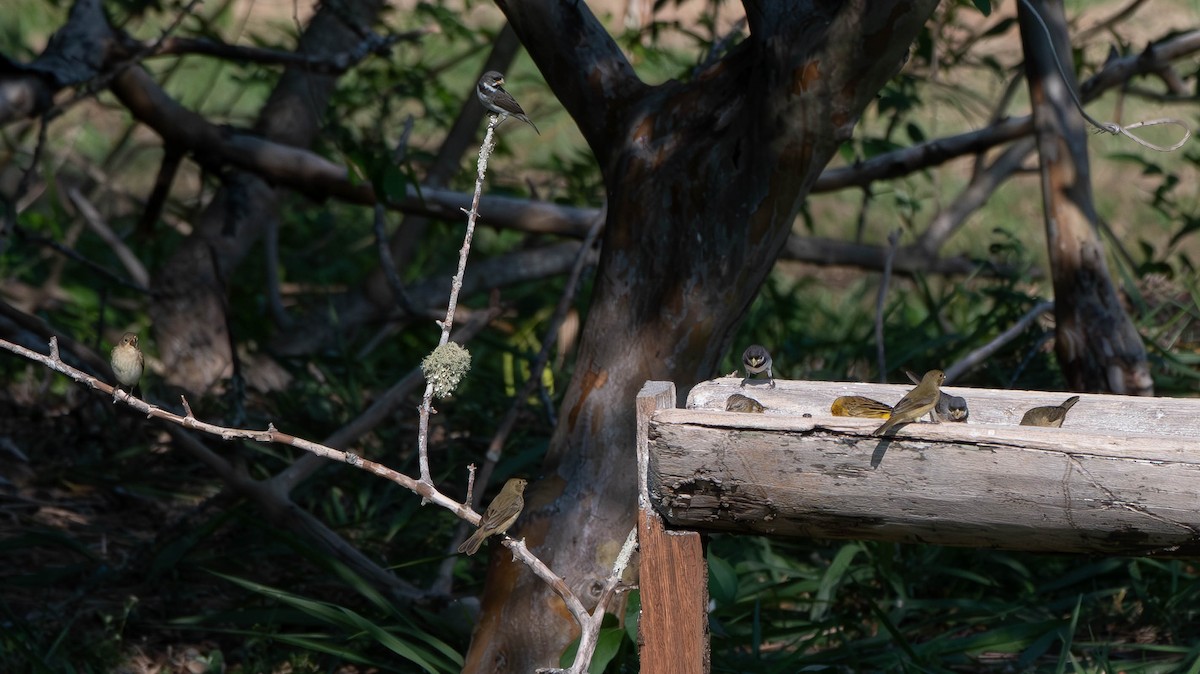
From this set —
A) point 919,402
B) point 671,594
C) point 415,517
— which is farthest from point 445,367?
point 415,517

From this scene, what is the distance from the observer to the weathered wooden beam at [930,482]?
1.74 m

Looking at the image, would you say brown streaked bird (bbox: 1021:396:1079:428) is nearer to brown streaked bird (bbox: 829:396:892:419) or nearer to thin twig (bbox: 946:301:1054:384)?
brown streaked bird (bbox: 829:396:892:419)

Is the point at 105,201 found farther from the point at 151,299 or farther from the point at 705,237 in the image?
the point at 705,237

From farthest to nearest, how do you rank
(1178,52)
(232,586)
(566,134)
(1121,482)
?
(566,134) → (1178,52) → (232,586) → (1121,482)

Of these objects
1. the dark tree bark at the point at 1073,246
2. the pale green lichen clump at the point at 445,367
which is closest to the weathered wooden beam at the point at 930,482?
the pale green lichen clump at the point at 445,367

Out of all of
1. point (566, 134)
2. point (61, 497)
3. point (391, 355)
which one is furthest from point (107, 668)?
point (566, 134)

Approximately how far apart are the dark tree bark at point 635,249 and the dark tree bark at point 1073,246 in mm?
1435

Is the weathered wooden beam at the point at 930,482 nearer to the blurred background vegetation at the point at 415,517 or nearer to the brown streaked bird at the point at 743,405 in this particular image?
the brown streaked bird at the point at 743,405

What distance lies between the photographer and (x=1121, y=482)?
174 centimetres

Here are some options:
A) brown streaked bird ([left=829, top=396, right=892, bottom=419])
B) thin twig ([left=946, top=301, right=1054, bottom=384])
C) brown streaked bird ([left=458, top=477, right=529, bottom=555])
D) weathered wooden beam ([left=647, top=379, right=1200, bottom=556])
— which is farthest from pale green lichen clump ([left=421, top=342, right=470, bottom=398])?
thin twig ([left=946, top=301, right=1054, bottom=384])

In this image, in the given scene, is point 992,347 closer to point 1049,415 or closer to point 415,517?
point 1049,415

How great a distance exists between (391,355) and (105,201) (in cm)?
299

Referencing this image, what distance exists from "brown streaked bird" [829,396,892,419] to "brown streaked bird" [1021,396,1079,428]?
10.0 inches

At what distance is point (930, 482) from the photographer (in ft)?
5.96
